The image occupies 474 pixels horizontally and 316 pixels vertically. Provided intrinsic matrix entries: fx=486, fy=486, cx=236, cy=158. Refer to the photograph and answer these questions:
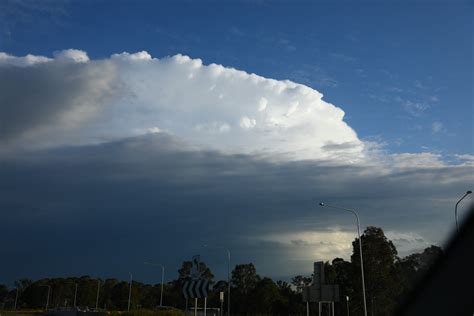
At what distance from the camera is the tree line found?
13.0 m

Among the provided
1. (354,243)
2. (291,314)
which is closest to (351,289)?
(354,243)

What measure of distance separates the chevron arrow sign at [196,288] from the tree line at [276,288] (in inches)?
45.6

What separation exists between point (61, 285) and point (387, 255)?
13077 centimetres

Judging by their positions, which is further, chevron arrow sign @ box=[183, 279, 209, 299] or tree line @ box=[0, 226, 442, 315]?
chevron arrow sign @ box=[183, 279, 209, 299]

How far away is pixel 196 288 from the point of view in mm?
21797

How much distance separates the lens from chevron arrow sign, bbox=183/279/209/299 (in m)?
21.5

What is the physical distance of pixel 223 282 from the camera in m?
138

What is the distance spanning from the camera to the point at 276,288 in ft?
324

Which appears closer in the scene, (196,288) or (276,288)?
(196,288)

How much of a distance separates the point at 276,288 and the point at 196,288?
80158 mm

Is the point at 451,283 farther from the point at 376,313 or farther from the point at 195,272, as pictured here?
the point at 376,313

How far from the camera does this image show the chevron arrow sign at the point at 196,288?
21.5m

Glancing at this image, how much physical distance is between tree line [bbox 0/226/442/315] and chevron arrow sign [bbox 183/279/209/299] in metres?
1.16

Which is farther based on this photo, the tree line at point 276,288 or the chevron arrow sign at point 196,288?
the chevron arrow sign at point 196,288
